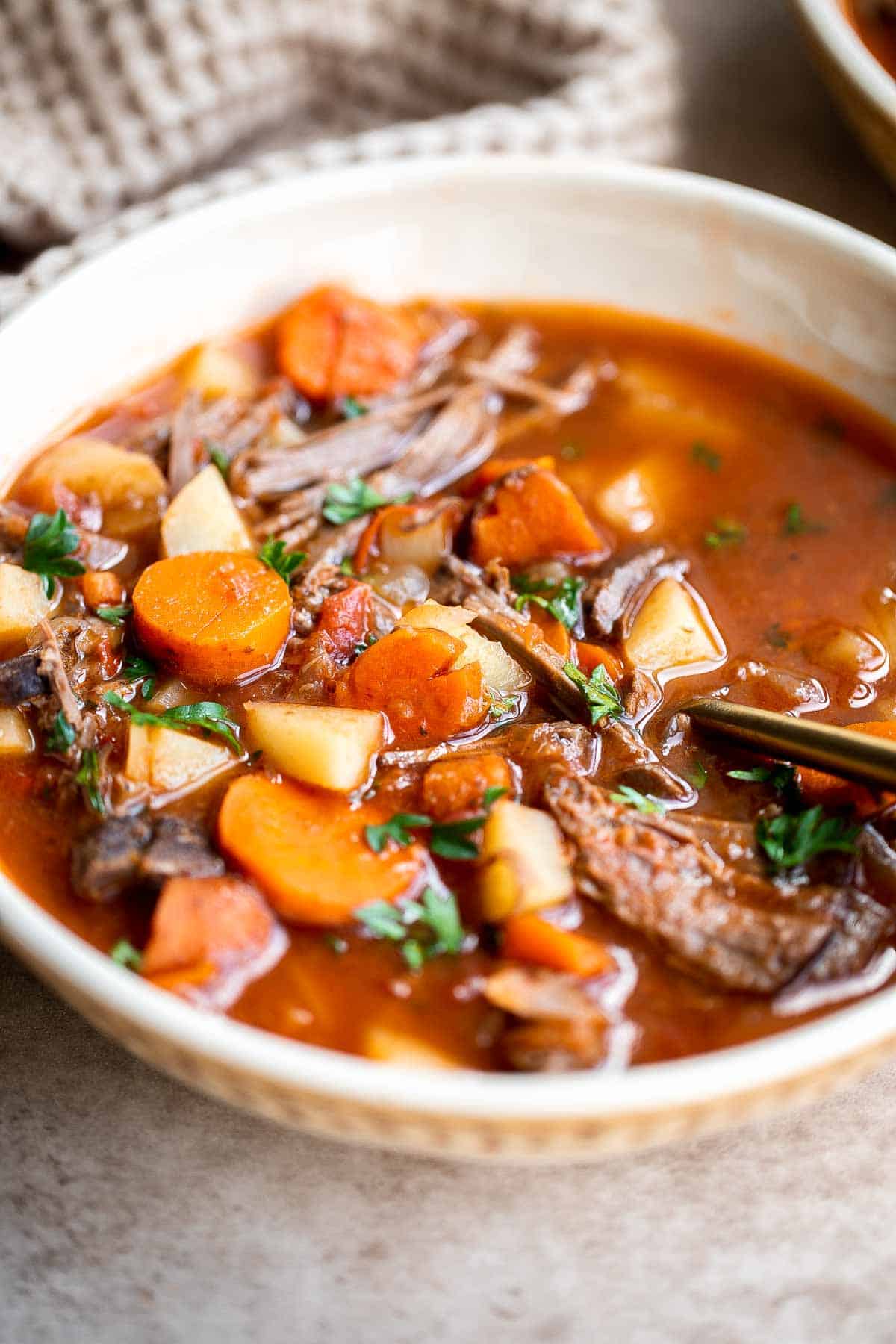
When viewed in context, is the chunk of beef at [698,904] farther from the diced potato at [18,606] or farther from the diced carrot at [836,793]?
the diced potato at [18,606]

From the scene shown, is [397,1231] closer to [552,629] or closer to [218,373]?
[552,629]

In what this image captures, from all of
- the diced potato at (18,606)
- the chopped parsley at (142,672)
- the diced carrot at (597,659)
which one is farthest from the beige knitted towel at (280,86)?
the diced carrot at (597,659)

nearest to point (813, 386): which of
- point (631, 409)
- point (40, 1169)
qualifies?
point (631, 409)

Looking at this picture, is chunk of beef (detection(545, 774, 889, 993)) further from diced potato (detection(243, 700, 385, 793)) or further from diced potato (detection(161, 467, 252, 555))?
diced potato (detection(161, 467, 252, 555))

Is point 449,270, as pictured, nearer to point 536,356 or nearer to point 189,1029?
point 536,356

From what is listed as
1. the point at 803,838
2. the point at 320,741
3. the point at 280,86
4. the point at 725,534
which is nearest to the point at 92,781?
the point at 320,741
